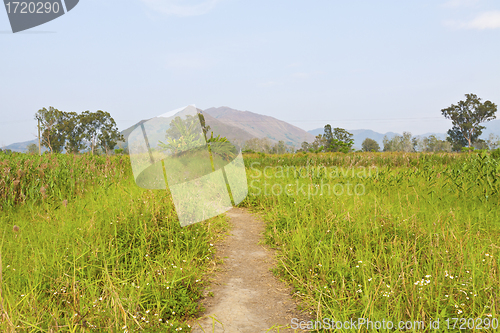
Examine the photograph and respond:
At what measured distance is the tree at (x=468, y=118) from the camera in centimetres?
6725

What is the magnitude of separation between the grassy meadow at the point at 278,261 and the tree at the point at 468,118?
3183 inches

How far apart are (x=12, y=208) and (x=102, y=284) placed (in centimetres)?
357

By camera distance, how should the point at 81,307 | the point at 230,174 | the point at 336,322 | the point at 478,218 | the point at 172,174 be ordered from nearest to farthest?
the point at 336,322
the point at 81,307
the point at 478,218
the point at 172,174
the point at 230,174

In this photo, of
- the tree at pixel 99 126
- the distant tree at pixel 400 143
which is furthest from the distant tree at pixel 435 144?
the tree at pixel 99 126

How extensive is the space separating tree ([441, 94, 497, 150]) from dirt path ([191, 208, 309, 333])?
8209 cm

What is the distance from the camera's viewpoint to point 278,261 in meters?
3.11

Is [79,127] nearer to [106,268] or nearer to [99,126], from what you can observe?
[99,126]

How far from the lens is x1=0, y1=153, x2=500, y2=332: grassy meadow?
202 centimetres

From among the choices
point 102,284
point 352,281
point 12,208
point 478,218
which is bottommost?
point 478,218

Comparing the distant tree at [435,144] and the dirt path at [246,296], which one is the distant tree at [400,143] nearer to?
the distant tree at [435,144]

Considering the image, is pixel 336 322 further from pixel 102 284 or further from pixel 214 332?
pixel 102 284

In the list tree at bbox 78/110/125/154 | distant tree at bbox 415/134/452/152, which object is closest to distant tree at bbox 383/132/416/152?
distant tree at bbox 415/134/452/152

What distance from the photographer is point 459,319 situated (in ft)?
6.39

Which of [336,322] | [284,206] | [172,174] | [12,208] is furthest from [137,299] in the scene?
[12,208]
